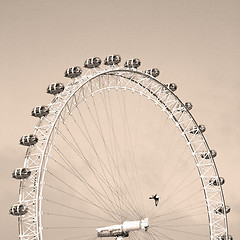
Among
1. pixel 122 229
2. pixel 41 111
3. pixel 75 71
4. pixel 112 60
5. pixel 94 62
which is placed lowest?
pixel 122 229

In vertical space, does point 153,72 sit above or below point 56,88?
above

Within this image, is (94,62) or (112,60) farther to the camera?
(112,60)

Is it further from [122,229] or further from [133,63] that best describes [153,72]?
[122,229]

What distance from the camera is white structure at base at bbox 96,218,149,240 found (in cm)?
3550

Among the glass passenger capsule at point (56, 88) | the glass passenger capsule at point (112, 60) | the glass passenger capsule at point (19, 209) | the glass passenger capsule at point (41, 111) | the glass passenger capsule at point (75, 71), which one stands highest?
the glass passenger capsule at point (112, 60)

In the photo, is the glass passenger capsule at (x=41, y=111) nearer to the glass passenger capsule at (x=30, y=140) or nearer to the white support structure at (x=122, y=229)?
Result: the glass passenger capsule at (x=30, y=140)

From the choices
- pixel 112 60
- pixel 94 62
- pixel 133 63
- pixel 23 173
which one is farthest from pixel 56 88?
pixel 133 63

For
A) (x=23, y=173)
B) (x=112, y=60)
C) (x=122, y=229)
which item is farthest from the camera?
(x=112, y=60)

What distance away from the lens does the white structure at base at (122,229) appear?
1398 inches

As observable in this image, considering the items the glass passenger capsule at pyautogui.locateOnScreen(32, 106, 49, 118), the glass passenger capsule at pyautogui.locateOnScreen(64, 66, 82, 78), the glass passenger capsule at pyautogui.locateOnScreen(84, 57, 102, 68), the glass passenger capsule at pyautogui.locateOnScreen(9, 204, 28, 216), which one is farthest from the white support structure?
the glass passenger capsule at pyautogui.locateOnScreen(84, 57, 102, 68)

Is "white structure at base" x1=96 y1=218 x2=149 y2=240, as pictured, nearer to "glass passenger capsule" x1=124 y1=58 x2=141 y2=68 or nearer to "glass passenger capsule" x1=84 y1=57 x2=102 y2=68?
"glass passenger capsule" x1=84 y1=57 x2=102 y2=68

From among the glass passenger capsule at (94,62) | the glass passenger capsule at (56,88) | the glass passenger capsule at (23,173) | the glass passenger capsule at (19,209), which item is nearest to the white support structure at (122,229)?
the glass passenger capsule at (19,209)

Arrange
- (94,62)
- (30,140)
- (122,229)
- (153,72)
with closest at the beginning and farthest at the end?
(30,140) → (122,229) → (94,62) → (153,72)

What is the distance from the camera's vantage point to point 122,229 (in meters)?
35.9
